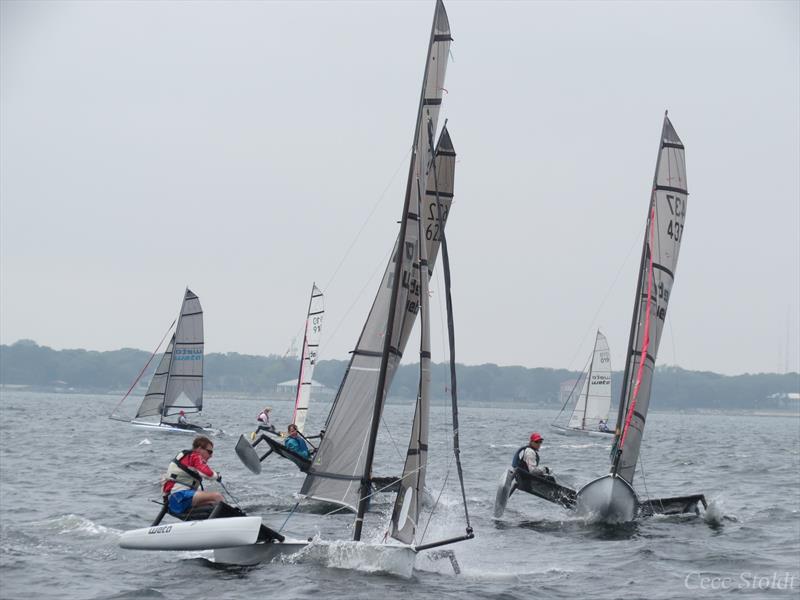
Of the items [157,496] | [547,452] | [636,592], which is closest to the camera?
[636,592]

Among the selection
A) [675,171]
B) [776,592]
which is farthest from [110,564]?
[675,171]

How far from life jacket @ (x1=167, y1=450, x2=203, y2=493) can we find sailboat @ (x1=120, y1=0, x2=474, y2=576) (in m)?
0.65

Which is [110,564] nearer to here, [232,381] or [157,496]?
[157,496]

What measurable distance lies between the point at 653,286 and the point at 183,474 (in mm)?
11382

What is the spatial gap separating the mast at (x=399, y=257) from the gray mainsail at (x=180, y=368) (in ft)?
96.3

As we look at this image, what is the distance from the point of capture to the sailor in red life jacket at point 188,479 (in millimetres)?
14695

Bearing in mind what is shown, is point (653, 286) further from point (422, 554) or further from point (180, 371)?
point (180, 371)

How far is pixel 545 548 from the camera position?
60.1 feet

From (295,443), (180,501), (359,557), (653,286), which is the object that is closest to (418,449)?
(359,557)

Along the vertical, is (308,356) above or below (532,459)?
above

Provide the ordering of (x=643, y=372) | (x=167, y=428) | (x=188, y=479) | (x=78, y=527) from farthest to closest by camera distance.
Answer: (x=167, y=428) < (x=643, y=372) < (x=78, y=527) < (x=188, y=479)

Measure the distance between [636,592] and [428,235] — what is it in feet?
22.9

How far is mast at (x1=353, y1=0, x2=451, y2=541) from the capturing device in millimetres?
14906

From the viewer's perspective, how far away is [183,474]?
14.8m
